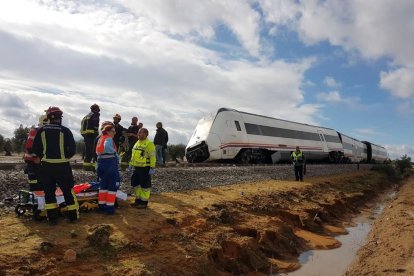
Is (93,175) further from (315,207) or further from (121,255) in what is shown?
Answer: (315,207)

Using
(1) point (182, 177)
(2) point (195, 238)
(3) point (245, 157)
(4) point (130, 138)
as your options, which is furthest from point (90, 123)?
(3) point (245, 157)

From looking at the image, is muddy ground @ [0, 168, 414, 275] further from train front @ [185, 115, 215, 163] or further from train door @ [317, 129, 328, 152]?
train door @ [317, 129, 328, 152]

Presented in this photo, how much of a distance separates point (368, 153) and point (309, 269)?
164 ft

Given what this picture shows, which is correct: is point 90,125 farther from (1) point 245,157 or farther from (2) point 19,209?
(1) point 245,157

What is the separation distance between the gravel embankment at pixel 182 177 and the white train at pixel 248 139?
2.45 metres

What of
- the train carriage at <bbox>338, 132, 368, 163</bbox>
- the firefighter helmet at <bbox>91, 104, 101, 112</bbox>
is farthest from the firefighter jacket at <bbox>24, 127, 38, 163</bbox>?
the train carriage at <bbox>338, 132, 368, 163</bbox>

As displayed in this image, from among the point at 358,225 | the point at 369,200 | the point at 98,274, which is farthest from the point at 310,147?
the point at 98,274

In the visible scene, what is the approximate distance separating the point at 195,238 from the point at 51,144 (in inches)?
124

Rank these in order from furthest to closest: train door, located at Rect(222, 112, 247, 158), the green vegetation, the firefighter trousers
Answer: the green vegetation, train door, located at Rect(222, 112, 247, 158), the firefighter trousers

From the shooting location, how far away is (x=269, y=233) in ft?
32.6

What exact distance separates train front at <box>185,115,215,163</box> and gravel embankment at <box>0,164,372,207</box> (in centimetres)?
325

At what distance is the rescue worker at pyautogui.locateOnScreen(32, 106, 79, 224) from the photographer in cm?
685

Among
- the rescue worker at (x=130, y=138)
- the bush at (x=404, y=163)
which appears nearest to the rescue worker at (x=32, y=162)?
the rescue worker at (x=130, y=138)

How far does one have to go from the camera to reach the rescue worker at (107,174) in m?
7.88
